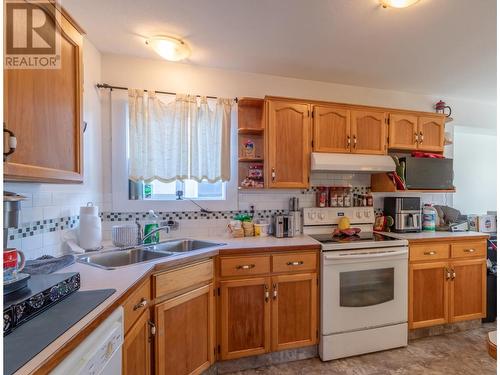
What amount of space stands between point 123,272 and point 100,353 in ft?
1.63

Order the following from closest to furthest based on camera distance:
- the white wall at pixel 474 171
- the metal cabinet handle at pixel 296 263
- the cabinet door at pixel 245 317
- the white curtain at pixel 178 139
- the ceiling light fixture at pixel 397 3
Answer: the ceiling light fixture at pixel 397 3 → the cabinet door at pixel 245 317 → the metal cabinet handle at pixel 296 263 → the white curtain at pixel 178 139 → the white wall at pixel 474 171

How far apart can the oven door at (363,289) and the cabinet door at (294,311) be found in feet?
0.28

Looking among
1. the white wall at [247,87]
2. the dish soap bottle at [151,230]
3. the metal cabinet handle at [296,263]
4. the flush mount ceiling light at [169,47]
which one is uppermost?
the flush mount ceiling light at [169,47]

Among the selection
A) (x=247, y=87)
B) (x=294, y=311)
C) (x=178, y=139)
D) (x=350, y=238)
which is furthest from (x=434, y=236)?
(x=178, y=139)

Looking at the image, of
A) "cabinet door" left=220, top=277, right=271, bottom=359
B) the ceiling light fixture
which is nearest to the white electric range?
"cabinet door" left=220, top=277, right=271, bottom=359

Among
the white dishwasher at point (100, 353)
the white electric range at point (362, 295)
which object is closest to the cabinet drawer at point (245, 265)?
the white electric range at point (362, 295)

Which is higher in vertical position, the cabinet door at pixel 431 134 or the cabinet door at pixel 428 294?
the cabinet door at pixel 431 134

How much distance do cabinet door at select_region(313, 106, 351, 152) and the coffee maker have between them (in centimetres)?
84

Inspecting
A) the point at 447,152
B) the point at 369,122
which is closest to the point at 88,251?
Result: the point at 369,122

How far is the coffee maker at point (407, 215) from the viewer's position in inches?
103

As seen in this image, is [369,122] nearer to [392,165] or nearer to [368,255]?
[392,165]

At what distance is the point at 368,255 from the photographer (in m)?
2.07

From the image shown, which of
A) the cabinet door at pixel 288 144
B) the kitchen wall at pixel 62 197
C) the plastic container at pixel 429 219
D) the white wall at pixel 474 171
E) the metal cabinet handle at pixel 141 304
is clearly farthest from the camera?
the white wall at pixel 474 171

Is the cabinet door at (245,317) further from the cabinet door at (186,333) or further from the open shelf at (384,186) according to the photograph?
the open shelf at (384,186)
